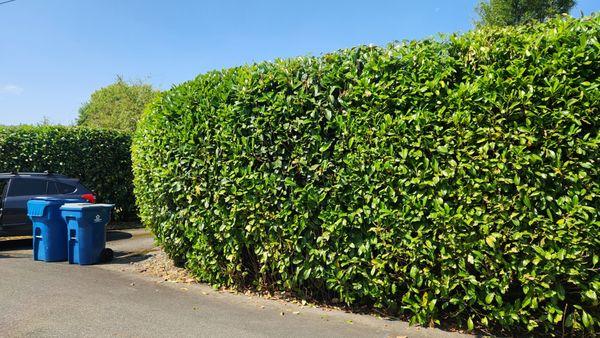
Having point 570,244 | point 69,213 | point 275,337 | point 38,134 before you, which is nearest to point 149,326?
point 275,337

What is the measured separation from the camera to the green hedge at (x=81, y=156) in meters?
11.2

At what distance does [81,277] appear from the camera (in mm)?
6363

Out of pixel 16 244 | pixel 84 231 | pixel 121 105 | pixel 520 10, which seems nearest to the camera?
pixel 84 231

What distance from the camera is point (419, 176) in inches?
168

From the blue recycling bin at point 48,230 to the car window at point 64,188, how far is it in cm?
206

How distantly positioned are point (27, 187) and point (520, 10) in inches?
641

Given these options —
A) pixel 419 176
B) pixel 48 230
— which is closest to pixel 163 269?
pixel 48 230

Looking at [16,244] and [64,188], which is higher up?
[64,188]

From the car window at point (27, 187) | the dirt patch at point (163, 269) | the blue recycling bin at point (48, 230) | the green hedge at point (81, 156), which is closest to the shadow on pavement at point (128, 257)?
the dirt patch at point (163, 269)

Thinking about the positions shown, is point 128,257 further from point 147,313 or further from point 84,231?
point 147,313

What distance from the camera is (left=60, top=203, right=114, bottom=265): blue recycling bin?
712 centimetres

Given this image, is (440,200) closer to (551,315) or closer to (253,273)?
(551,315)

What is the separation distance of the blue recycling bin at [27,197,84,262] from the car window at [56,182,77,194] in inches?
81.1

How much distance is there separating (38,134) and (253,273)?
29.7 feet
